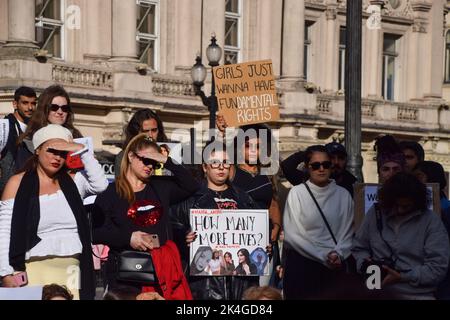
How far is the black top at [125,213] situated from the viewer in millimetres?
9148

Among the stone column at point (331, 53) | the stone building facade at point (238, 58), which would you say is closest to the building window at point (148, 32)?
the stone building facade at point (238, 58)

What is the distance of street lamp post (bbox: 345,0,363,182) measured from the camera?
15695mm

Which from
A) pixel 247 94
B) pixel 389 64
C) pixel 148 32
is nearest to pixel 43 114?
pixel 247 94

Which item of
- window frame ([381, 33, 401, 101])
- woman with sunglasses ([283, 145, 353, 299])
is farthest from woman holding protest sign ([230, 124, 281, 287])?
window frame ([381, 33, 401, 101])

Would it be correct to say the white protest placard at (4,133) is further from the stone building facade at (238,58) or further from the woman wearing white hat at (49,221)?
the stone building facade at (238,58)

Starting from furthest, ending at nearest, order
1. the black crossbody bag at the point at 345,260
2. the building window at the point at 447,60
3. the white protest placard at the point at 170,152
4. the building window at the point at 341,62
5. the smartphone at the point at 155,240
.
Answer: the building window at the point at 447,60 → the building window at the point at 341,62 → the white protest placard at the point at 170,152 → the black crossbody bag at the point at 345,260 → the smartphone at the point at 155,240

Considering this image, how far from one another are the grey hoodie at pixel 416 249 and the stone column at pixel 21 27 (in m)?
20.8

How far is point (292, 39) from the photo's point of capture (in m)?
37.9

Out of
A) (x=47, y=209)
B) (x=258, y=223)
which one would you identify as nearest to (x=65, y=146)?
(x=47, y=209)

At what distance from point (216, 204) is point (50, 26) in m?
22.1

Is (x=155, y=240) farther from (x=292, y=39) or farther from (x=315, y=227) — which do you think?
(x=292, y=39)

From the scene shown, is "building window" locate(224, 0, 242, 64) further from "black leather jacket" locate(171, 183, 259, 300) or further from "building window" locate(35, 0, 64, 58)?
"black leather jacket" locate(171, 183, 259, 300)
